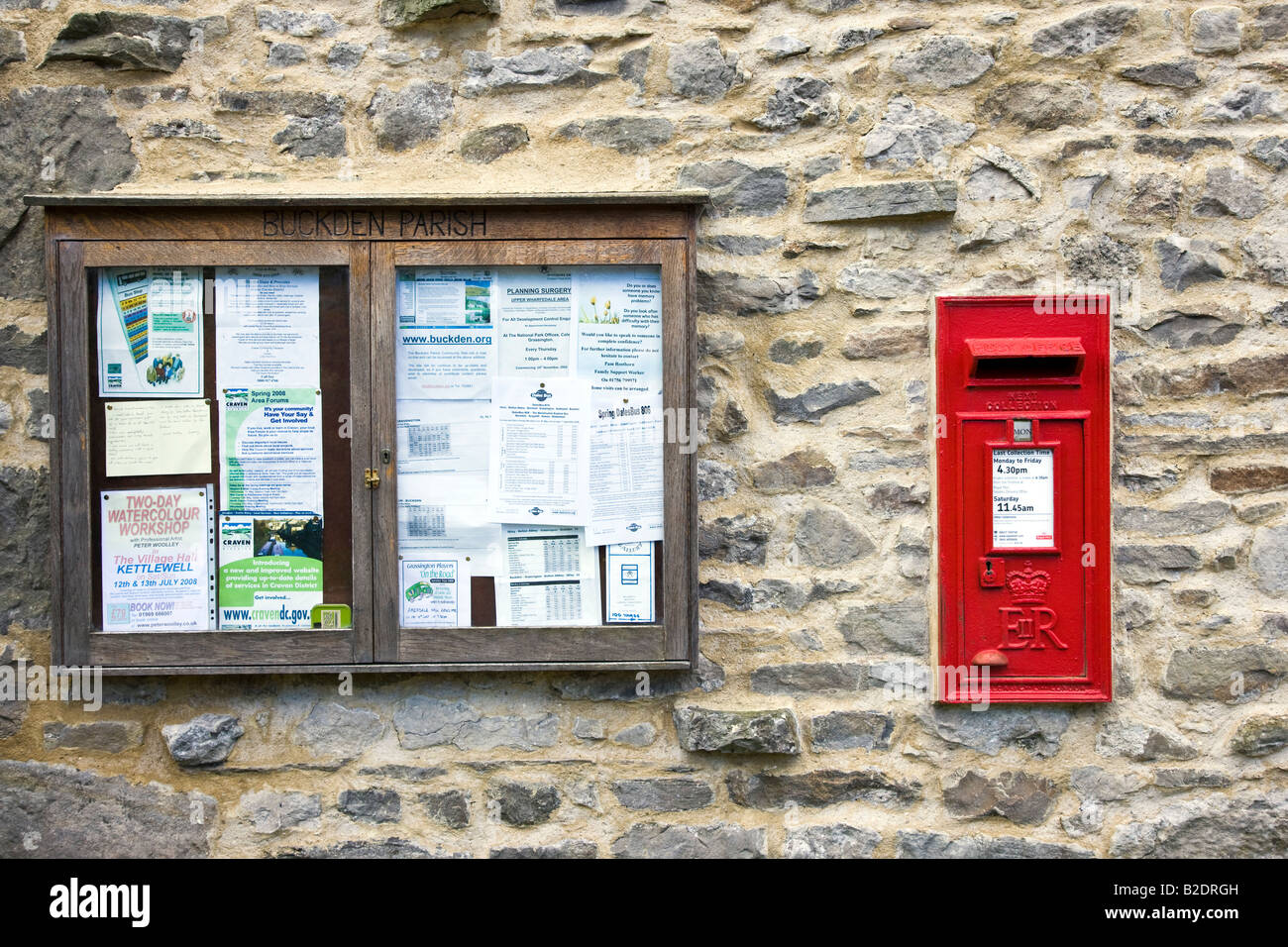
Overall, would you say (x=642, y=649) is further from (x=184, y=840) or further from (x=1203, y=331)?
(x=1203, y=331)

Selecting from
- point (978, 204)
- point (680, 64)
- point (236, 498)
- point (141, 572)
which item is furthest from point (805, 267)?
point (141, 572)

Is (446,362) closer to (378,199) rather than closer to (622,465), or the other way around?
(378,199)

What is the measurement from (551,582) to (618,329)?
817 millimetres

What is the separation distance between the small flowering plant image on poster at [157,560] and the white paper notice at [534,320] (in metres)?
1.06

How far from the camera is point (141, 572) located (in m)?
2.76

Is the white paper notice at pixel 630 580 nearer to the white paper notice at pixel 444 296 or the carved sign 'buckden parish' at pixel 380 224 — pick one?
the white paper notice at pixel 444 296

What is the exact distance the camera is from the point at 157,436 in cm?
275

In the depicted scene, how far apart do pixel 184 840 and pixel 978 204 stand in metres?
3.19

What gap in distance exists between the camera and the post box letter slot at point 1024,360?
8.68ft

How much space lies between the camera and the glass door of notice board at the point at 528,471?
2740 millimetres

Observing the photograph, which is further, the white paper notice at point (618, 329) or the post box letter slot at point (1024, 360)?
the white paper notice at point (618, 329)

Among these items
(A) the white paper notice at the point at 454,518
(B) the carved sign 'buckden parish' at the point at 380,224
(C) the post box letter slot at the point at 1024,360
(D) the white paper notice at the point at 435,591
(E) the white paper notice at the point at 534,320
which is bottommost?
(D) the white paper notice at the point at 435,591

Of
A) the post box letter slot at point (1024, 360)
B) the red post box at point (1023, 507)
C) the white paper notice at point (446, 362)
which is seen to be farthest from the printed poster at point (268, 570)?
the post box letter slot at point (1024, 360)

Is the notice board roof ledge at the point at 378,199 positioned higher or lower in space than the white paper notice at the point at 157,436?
higher
